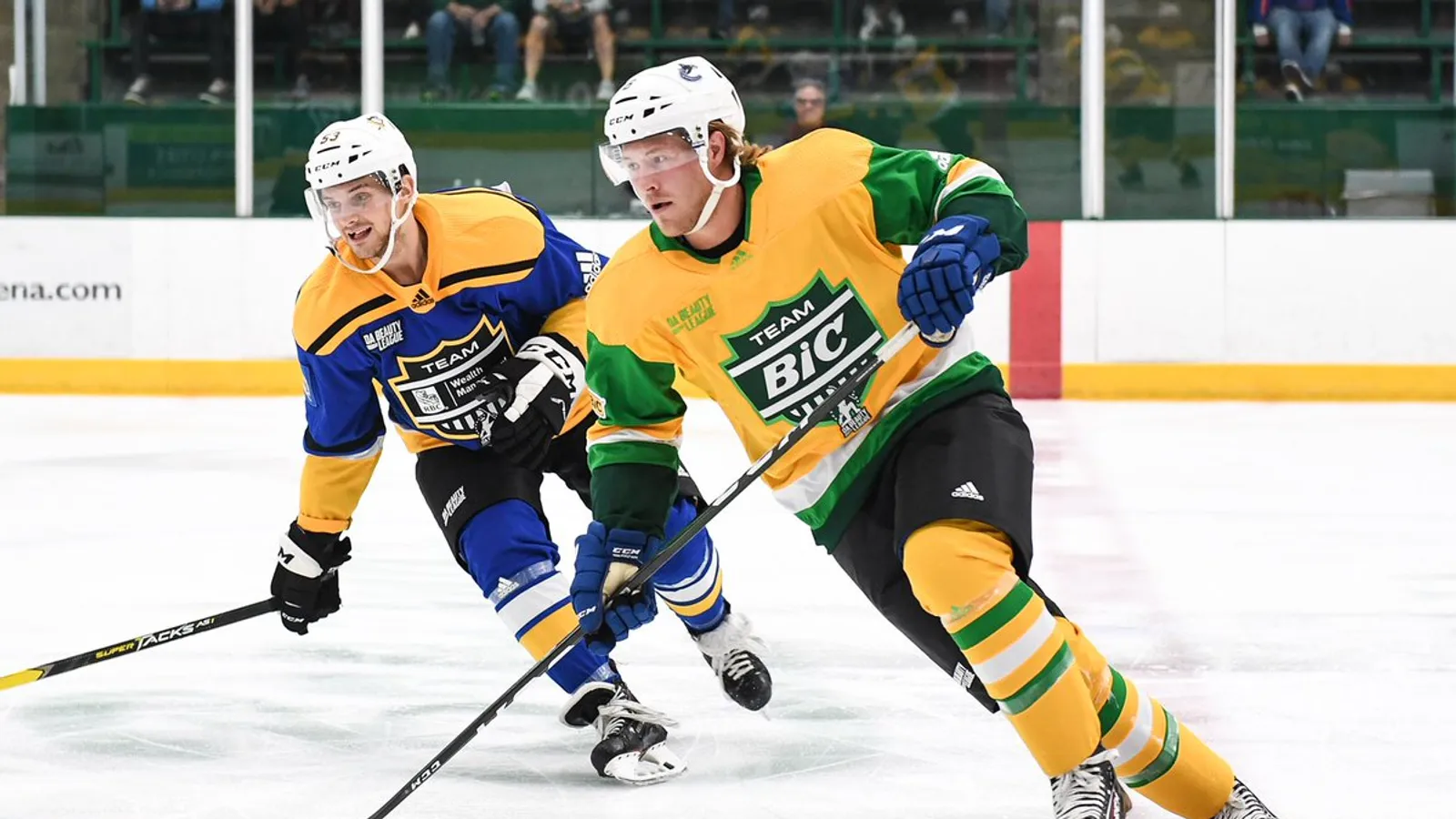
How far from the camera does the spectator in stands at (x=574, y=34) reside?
8.93 metres

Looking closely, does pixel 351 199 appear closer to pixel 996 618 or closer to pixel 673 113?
pixel 673 113

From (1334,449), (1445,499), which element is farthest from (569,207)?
(1445,499)

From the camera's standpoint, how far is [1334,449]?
6.58 m

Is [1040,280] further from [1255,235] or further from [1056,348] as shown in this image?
[1255,235]

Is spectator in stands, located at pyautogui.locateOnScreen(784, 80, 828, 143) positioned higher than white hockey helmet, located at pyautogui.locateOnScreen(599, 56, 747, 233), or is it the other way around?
spectator in stands, located at pyautogui.locateOnScreen(784, 80, 828, 143)

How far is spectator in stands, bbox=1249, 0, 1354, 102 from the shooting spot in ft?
27.9

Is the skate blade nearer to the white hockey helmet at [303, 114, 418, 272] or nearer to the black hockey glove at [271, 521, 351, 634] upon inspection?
the black hockey glove at [271, 521, 351, 634]

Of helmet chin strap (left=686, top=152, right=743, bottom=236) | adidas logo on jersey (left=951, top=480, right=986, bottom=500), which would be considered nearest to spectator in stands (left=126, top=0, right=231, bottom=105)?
helmet chin strap (left=686, top=152, right=743, bottom=236)

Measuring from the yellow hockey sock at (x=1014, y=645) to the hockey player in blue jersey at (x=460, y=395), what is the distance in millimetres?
830

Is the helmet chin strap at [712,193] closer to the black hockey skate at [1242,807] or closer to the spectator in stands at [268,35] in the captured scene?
the black hockey skate at [1242,807]

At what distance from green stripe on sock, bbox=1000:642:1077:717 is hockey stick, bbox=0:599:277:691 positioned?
1.35 metres

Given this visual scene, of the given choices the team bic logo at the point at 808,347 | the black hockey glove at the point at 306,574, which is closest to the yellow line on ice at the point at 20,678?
the black hockey glove at the point at 306,574

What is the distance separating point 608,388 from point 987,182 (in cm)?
58

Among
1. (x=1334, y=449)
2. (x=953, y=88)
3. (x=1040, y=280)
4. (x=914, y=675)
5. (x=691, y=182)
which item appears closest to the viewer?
(x=691, y=182)
